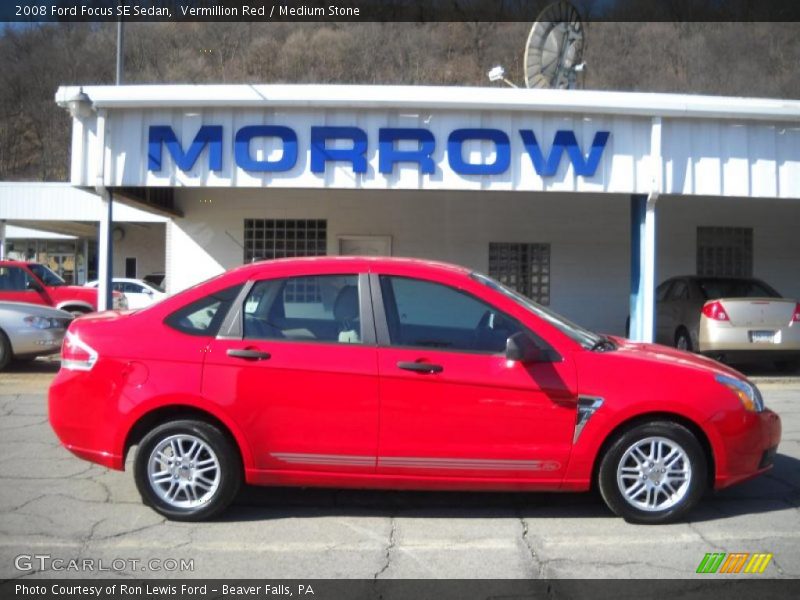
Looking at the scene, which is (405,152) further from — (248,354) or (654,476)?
(654,476)

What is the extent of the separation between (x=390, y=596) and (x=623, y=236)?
13076 mm

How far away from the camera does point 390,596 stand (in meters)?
3.87

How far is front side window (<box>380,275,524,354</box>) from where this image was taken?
15.8ft

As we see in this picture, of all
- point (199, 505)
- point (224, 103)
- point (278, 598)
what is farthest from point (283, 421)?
point (224, 103)

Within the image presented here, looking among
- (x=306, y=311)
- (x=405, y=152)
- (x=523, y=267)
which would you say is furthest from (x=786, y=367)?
(x=306, y=311)

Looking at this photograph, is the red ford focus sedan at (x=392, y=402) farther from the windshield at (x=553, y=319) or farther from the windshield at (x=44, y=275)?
the windshield at (x=44, y=275)

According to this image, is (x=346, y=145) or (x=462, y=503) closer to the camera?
(x=462, y=503)

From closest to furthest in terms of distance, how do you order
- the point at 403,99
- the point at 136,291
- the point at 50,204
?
the point at 403,99 < the point at 136,291 < the point at 50,204

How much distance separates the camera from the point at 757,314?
10922 mm

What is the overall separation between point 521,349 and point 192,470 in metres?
2.24

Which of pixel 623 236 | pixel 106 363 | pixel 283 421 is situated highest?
pixel 623 236

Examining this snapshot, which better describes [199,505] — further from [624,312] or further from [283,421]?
[624,312]

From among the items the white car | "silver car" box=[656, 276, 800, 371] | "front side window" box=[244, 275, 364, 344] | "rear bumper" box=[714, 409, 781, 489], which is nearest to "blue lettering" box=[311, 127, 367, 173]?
"silver car" box=[656, 276, 800, 371]

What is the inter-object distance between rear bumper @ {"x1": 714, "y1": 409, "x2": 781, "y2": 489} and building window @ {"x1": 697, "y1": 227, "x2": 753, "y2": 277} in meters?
11.8
